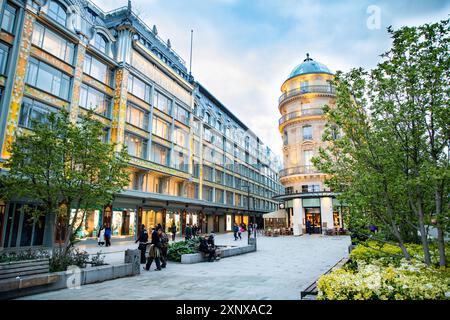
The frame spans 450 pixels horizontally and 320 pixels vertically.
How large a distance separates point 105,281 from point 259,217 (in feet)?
203

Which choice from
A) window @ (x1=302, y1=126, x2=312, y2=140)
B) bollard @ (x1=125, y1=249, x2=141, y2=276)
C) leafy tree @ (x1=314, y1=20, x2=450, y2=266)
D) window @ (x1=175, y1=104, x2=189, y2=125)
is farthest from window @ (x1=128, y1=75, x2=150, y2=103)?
leafy tree @ (x1=314, y1=20, x2=450, y2=266)

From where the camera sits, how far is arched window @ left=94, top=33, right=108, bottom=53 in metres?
27.0

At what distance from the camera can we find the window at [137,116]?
1139 inches

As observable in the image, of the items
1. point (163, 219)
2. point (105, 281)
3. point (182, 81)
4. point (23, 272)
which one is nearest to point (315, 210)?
point (163, 219)

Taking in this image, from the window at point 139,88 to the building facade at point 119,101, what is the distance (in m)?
0.11

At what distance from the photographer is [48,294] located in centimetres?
769

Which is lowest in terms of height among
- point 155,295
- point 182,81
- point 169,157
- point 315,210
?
point 155,295

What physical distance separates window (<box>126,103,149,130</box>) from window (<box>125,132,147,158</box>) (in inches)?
52.1

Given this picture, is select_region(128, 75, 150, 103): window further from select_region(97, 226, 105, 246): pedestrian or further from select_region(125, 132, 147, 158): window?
select_region(97, 226, 105, 246): pedestrian

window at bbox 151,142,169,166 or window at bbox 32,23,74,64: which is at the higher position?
window at bbox 32,23,74,64

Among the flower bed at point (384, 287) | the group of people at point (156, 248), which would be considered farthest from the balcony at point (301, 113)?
the flower bed at point (384, 287)

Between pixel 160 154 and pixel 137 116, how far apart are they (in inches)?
200

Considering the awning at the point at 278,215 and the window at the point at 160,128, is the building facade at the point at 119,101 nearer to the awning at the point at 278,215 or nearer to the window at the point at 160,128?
the window at the point at 160,128
